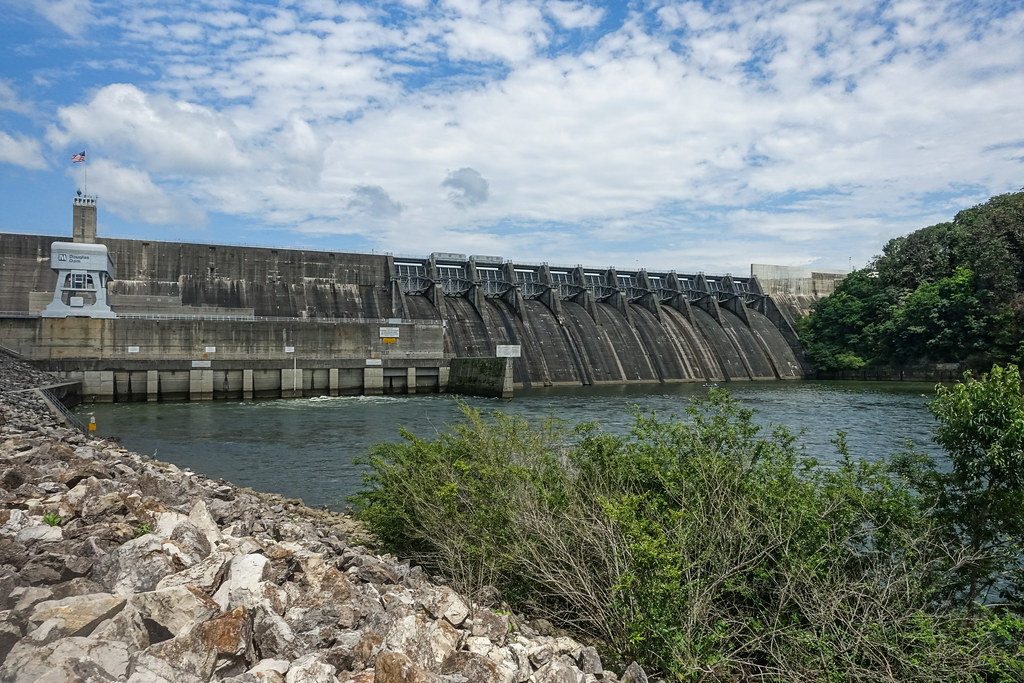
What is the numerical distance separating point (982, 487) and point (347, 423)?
21.6 meters

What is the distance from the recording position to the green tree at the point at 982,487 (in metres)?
6.75

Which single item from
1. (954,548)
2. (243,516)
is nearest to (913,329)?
(954,548)

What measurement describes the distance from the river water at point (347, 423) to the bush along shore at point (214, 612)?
547cm

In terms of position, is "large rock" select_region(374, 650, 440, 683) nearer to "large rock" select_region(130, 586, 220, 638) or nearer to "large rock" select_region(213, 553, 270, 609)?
"large rock" select_region(213, 553, 270, 609)

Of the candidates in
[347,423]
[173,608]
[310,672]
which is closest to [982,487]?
[310,672]

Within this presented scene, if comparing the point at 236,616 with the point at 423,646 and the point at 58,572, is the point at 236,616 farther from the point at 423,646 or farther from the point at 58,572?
the point at 58,572

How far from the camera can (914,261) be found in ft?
182

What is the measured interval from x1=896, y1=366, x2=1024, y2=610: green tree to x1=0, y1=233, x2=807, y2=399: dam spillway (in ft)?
104

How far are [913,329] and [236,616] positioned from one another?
182ft

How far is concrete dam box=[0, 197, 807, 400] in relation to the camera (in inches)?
1267

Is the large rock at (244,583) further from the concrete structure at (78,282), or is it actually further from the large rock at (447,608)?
the concrete structure at (78,282)

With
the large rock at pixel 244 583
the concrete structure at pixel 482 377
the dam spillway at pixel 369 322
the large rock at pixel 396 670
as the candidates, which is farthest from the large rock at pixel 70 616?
the dam spillway at pixel 369 322

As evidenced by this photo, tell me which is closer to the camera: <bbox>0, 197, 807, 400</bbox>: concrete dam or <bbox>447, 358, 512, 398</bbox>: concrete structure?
<bbox>0, 197, 807, 400</bbox>: concrete dam

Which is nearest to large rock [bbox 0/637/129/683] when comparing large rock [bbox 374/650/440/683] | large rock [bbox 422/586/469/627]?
large rock [bbox 374/650/440/683]
